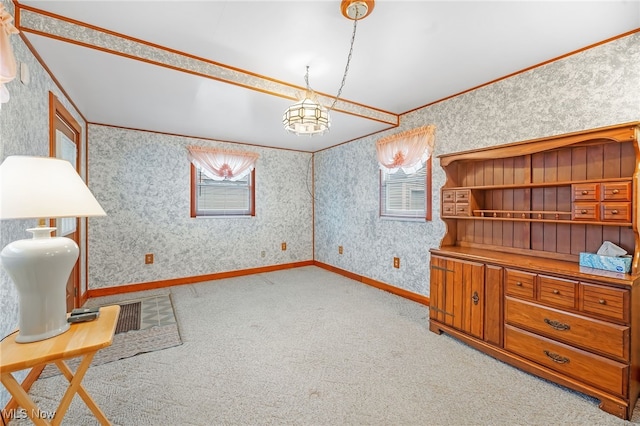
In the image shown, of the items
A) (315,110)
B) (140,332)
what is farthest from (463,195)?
(140,332)

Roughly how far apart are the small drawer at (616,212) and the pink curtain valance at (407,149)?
1.69m

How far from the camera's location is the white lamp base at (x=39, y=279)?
1.21 metres

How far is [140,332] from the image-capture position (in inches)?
106

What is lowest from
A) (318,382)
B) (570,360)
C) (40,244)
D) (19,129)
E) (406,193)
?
(318,382)

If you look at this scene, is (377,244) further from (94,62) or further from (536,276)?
(94,62)

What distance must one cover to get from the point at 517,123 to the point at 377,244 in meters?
2.21

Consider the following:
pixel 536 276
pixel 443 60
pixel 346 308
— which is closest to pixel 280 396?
pixel 346 308

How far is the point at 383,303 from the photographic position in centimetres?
344

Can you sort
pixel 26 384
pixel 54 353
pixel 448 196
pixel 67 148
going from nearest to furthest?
pixel 54 353 < pixel 26 384 < pixel 448 196 < pixel 67 148

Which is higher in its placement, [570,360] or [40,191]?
[40,191]

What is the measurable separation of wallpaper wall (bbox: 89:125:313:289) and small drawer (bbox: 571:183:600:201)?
13.1 ft

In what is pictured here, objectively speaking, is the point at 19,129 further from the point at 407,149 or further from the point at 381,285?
the point at 381,285

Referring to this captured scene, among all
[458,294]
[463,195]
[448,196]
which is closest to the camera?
[458,294]

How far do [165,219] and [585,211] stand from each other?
459 cm
